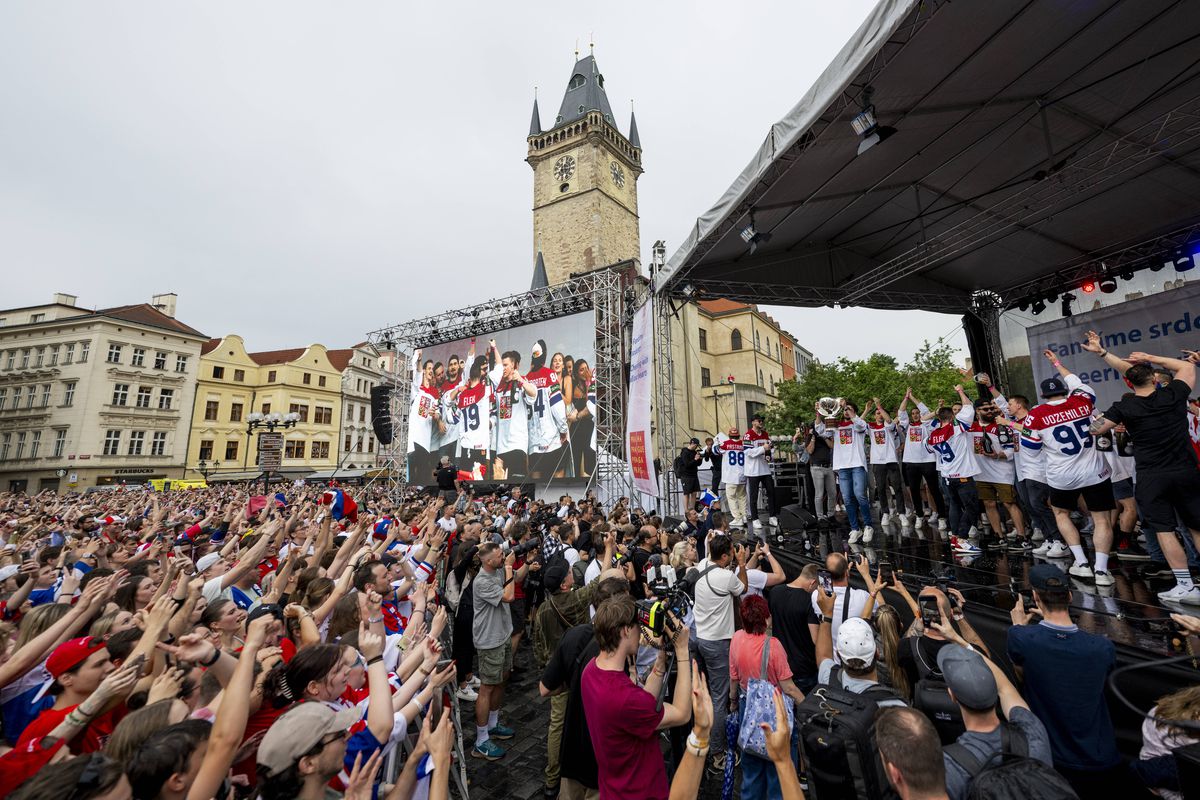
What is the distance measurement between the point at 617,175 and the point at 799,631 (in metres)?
39.2

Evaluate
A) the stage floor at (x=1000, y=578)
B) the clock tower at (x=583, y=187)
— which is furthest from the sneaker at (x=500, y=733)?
the clock tower at (x=583, y=187)

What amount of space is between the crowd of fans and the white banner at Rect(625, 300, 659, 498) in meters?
3.98

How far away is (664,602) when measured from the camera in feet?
9.07

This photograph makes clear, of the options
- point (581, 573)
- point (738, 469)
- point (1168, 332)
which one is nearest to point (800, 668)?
point (581, 573)

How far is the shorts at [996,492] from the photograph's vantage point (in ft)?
22.5

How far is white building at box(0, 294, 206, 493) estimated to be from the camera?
3067 cm

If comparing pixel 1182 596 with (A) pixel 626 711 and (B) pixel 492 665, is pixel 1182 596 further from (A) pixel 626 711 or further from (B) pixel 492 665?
(B) pixel 492 665

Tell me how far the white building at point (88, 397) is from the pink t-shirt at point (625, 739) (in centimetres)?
4181

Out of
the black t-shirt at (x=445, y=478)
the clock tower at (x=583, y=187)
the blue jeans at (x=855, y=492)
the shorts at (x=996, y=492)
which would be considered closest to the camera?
the shorts at (x=996, y=492)

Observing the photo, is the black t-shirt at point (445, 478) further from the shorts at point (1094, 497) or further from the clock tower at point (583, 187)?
the clock tower at point (583, 187)

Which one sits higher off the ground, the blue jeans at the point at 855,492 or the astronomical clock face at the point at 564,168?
the astronomical clock face at the point at 564,168

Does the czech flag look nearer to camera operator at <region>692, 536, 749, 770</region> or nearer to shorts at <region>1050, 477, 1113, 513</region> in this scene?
camera operator at <region>692, 536, 749, 770</region>

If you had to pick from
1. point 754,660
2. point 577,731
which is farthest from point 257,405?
point 754,660

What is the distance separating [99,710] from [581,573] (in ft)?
13.9
